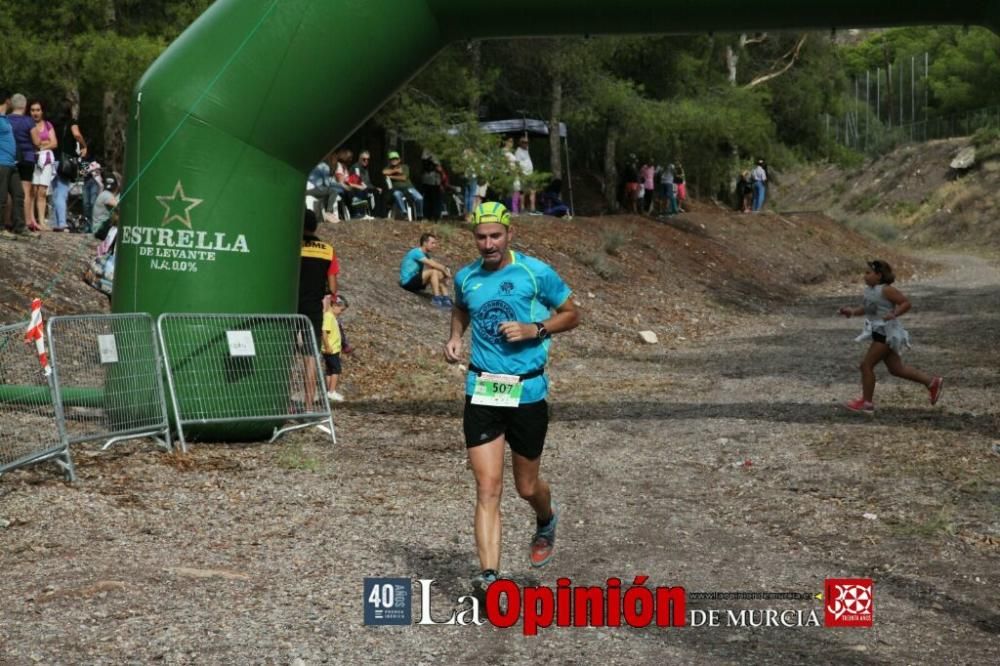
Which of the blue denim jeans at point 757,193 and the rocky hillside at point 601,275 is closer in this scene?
the rocky hillside at point 601,275

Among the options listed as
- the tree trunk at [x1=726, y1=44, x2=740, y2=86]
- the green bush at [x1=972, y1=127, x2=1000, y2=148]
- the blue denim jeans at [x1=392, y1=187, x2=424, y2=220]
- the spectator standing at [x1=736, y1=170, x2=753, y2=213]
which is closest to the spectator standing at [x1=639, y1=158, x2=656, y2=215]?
the spectator standing at [x1=736, y1=170, x2=753, y2=213]

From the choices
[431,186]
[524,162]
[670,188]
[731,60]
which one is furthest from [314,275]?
[731,60]

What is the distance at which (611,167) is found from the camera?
3600 centimetres

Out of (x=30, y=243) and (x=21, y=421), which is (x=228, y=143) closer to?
(x=21, y=421)

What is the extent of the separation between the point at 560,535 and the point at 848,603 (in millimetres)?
2119

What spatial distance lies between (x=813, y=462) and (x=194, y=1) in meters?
15.7

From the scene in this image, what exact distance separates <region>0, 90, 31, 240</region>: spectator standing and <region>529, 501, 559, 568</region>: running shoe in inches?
403

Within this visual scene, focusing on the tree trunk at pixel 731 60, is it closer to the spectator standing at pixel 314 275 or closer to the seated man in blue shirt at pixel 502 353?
the spectator standing at pixel 314 275

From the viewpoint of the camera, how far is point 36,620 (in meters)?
6.54

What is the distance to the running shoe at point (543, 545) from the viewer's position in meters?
7.45

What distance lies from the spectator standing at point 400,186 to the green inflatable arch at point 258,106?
1223 cm

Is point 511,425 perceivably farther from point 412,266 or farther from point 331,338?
point 412,266

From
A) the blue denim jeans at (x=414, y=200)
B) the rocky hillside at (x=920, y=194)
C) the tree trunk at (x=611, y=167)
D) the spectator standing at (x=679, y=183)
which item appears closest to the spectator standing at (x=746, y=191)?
the spectator standing at (x=679, y=183)

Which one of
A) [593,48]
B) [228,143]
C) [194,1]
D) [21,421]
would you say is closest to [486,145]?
[194,1]
